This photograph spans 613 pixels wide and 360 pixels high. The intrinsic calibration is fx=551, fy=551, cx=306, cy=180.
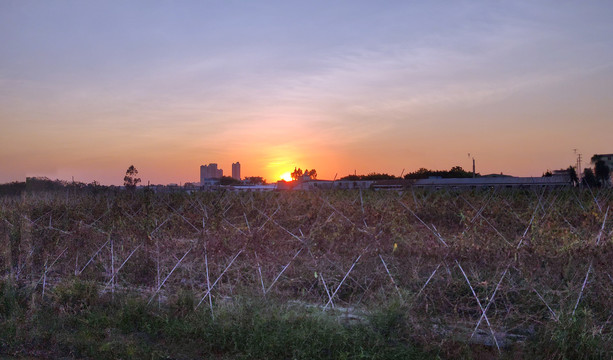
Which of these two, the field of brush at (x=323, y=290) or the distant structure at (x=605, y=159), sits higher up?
the distant structure at (x=605, y=159)

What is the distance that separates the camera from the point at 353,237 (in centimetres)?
991

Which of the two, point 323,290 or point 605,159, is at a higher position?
point 605,159

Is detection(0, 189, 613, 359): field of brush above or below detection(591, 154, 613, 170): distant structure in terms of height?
below

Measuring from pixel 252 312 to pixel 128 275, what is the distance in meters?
4.15

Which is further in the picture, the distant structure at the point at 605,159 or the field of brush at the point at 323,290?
the distant structure at the point at 605,159

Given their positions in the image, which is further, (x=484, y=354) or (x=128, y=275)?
Answer: (x=128, y=275)

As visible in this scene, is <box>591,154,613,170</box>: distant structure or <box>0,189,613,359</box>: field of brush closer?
<box>0,189,613,359</box>: field of brush

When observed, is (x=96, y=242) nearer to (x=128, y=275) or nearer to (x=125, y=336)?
(x=128, y=275)

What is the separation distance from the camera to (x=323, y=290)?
8688 millimetres

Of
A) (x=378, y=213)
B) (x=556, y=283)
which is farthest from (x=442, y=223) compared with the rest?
(x=556, y=283)

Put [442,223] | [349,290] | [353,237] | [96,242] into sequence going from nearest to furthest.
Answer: [349,290]
[353,237]
[96,242]
[442,223]

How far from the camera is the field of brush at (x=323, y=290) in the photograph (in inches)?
251

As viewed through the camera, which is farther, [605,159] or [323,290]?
[605,159]

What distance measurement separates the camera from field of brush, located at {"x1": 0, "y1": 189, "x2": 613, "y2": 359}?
638cm
